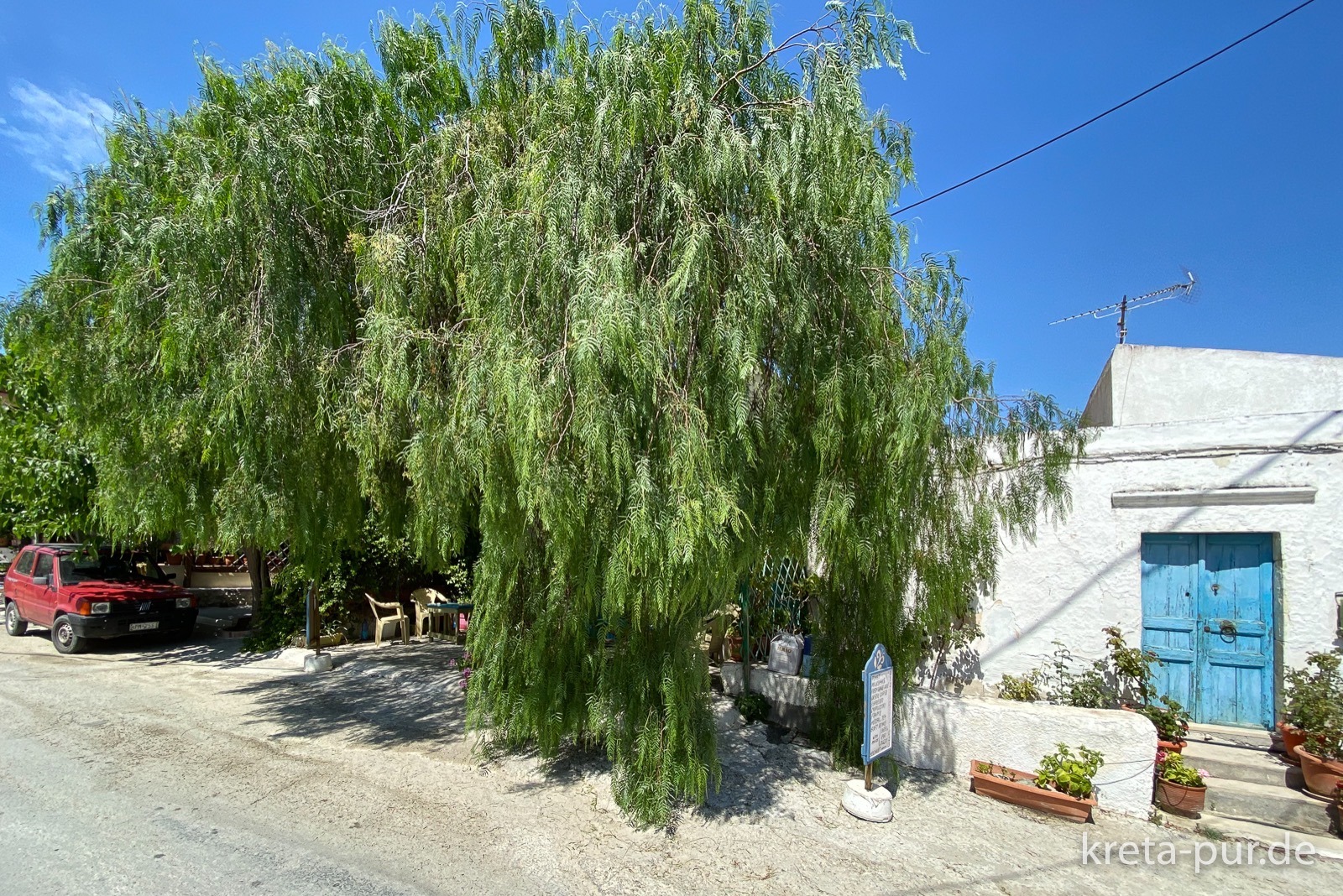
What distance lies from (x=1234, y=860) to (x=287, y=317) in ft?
26.0

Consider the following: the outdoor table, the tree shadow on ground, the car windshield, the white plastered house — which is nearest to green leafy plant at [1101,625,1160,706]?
the white plastered house

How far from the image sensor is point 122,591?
458 inches

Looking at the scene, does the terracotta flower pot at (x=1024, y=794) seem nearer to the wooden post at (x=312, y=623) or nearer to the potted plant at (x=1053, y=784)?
the potted plant at (x=1053, y=784)

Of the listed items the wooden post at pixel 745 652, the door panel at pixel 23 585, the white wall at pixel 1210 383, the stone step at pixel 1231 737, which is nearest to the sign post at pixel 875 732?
the wooden post at pixel 745 652

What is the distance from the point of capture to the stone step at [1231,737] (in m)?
6.16

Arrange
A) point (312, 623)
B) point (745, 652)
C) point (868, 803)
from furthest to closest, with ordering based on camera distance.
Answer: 1. point (312, 623)
2. point (745, 652)
3. point (868, 803)

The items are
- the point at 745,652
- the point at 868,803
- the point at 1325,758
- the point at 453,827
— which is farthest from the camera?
the point at 745,652

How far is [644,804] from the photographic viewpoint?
16.3 feet

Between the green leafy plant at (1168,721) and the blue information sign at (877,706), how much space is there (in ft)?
7.92

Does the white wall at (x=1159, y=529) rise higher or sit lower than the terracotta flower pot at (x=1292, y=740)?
higher

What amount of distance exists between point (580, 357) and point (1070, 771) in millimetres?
4772

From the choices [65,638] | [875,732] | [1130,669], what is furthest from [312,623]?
[1130,669]

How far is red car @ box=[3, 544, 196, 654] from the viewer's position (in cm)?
1127

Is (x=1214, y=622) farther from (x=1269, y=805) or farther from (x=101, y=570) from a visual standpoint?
(x=101, y=570)
